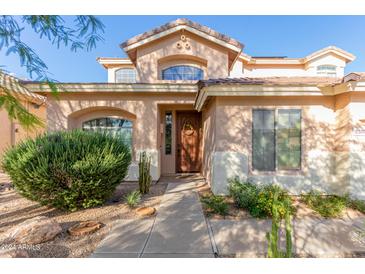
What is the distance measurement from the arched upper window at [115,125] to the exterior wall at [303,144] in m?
4.57

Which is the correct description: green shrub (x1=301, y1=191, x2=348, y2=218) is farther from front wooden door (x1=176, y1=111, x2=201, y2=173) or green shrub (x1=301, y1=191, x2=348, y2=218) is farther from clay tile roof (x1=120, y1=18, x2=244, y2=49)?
clay tile roof (x1=120, y1=18, x2=244, y2=49)

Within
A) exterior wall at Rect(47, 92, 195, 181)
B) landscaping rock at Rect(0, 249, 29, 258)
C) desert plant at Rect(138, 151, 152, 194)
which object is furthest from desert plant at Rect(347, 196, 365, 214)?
landscaping rock at Rect(0, 249, 29, 258)

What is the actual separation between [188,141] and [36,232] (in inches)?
288

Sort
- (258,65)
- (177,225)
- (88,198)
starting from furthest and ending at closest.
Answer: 1. (258,65)
2. (88,198)
3. (177,225)

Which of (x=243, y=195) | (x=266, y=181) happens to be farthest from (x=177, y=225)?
(x=266, y=181)

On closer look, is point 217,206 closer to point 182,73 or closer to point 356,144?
point 356,144

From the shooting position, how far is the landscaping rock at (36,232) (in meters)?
3.55

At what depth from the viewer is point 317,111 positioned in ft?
20.3

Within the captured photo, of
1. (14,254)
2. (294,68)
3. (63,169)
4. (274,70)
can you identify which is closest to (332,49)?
(294,68)

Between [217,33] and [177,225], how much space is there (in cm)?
868

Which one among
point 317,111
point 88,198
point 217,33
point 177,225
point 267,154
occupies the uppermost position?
point 217,33

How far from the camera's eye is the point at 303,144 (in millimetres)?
6191

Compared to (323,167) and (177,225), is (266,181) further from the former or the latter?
(177,225)

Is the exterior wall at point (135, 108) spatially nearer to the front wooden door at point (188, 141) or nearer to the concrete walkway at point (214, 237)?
the front wooden door at point (188, 141)
